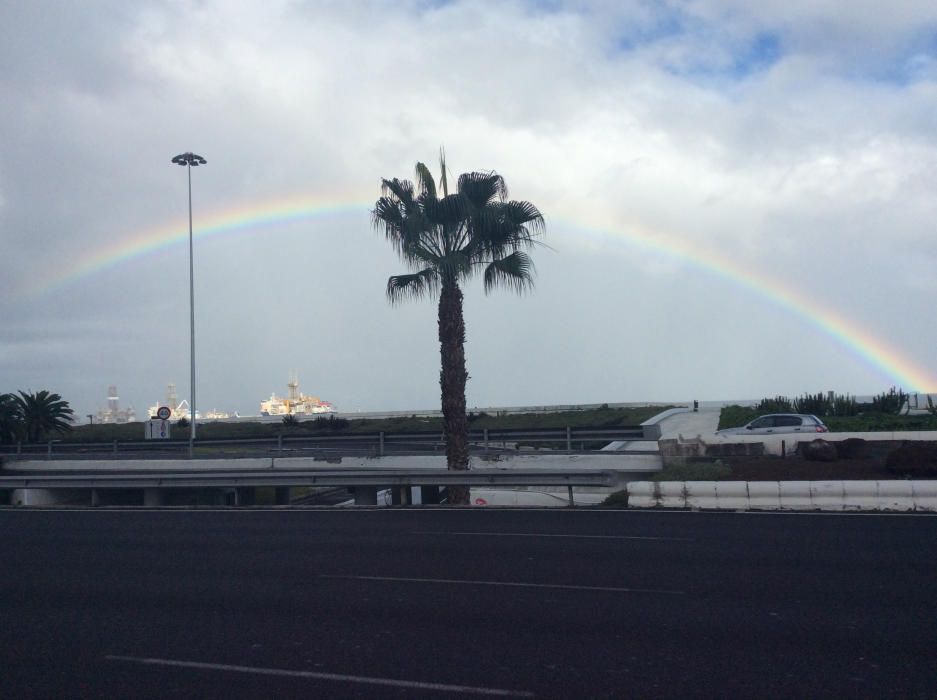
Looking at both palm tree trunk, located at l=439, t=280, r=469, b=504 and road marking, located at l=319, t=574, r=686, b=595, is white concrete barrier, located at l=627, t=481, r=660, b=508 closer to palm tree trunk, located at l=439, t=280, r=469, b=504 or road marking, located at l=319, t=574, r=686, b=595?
palm tree trunk, located at l=439, t=280, r=469, b=504

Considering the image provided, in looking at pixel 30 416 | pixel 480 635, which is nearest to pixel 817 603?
pixel 480 635

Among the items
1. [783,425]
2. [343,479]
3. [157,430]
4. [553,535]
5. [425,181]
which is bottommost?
[553,535]

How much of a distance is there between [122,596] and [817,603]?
25.2 ft

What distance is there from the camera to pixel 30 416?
48.2 metres

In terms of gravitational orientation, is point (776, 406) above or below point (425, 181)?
below

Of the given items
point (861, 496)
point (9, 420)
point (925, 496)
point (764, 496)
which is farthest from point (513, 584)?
point (9, 420)

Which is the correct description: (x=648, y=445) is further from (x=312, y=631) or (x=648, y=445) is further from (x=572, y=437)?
(x=312, y=631)

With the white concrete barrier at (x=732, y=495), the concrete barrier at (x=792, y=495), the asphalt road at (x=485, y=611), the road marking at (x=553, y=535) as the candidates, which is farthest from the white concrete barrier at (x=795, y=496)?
the road marking at (x=553, y=535)

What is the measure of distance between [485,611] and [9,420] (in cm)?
4452

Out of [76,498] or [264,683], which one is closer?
[264,683]

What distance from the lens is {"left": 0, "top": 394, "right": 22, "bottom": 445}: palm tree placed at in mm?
46875

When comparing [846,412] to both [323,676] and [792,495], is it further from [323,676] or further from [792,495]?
[323,676]

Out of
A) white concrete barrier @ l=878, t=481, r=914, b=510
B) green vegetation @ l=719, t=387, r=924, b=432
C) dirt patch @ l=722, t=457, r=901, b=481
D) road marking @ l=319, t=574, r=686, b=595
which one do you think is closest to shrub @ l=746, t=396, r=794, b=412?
green vegetation @ l=719, t=387, r=924, b=432

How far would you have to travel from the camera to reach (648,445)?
112 ft
